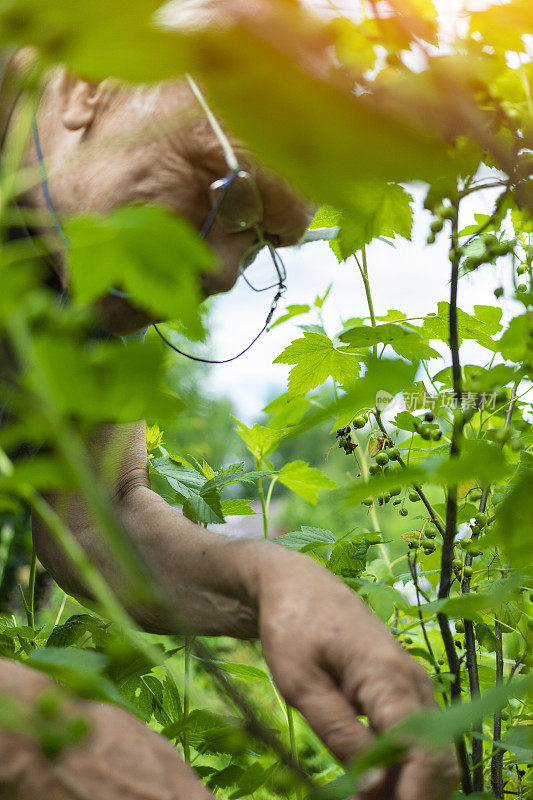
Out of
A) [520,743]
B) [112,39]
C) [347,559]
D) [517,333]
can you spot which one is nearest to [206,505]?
[347,559]

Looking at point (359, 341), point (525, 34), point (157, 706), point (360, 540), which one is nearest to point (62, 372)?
point (525, 34)

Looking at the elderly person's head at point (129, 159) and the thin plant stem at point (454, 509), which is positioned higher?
the elderly person's head at point (129, 159)

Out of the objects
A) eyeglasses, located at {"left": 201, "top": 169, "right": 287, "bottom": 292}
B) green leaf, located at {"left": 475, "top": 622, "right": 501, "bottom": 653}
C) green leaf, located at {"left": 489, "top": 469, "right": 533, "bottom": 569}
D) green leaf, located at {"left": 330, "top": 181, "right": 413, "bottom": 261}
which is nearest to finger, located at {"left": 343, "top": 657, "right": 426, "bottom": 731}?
green leaf, located at {"left": 489, "top": 469, "right": 533, "bottom": 569}

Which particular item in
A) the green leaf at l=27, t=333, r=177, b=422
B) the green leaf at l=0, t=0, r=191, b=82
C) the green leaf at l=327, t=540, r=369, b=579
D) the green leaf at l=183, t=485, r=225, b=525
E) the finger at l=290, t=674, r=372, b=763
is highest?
the green leaf at l=0, t=0, r=191, b=82

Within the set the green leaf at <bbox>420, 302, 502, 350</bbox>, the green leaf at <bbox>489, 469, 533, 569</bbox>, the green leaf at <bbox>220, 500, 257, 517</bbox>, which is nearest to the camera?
the green leaf at <bbox>489, 469, 533, 569</bbox>

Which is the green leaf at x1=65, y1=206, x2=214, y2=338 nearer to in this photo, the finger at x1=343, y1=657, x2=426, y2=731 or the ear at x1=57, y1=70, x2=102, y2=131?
the finger at x1=343, y1=657, x2=426, y2=731

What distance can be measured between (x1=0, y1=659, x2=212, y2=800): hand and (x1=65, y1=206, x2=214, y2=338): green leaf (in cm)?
36

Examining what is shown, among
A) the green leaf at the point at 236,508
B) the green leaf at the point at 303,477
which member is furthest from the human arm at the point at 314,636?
the green leaf at the point at 303,477

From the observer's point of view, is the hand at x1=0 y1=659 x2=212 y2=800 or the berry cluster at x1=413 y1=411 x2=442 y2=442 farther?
the berry cluster at x1=413 y1=411 x2=442 y2=442

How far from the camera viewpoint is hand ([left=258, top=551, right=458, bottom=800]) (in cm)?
71

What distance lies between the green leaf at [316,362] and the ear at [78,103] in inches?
19.6

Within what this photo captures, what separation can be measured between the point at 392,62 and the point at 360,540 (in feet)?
2.35

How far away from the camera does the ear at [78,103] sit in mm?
1260

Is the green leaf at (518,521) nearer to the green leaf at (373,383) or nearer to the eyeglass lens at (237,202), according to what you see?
the green leaf at (373,383)
